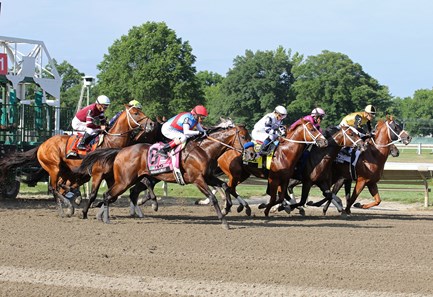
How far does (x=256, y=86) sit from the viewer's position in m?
69.6

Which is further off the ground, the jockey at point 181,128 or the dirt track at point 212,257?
the jockey at point 181,128

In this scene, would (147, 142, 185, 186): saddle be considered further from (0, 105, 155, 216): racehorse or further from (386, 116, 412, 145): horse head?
(386, 116, 412, 145): horse head

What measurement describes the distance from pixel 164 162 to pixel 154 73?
39.0 meters

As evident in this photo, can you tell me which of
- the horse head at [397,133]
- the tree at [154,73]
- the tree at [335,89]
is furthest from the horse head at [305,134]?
the tree at [335,89]

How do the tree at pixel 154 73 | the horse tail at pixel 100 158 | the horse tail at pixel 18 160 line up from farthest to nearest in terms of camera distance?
the tree at pixel 154 73 → the horse tail at pixel 18 160 → the horse tail at pixel 100 158

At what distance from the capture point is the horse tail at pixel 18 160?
599 inches

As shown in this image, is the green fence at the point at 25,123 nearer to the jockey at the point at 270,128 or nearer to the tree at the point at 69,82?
the jockey at the point at 270,128

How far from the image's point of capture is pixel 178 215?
48.3 feet

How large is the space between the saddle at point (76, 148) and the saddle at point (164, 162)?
1977mm

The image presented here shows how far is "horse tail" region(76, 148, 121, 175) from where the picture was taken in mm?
12945

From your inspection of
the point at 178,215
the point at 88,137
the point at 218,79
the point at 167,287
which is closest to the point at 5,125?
the point at 88,137

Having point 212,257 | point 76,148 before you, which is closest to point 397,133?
point 76,148

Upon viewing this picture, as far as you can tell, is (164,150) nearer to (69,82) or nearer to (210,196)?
(210,196)

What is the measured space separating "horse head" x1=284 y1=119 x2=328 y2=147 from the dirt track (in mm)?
1435
